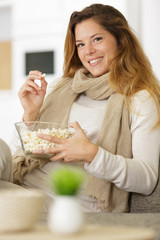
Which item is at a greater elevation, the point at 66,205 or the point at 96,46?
the point at 96,46

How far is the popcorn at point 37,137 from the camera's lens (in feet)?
4.97

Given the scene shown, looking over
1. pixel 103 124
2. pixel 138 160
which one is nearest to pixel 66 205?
pixel 138 160

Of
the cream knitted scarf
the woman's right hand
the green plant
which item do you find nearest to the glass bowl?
the cream knitted scarf

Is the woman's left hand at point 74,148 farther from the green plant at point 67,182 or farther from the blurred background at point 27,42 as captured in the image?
the blurred background at point 27,42

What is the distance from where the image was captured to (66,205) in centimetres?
67

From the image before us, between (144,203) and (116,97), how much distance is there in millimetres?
475

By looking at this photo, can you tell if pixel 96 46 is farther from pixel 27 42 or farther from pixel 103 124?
pixel 27 42

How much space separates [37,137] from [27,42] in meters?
3.11

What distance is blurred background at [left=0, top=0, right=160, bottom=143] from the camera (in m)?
4.33

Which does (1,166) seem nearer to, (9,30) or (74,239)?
(74,239)

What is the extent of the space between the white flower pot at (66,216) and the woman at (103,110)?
2.49 ft

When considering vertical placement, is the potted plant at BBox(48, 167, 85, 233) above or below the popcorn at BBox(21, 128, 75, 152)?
above

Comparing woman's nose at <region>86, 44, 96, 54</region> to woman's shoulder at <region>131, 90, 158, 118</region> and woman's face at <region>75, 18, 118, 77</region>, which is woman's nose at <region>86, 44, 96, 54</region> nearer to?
woman's face at <region>75, 18, 118, 77</region>

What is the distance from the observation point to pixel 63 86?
2033mm
